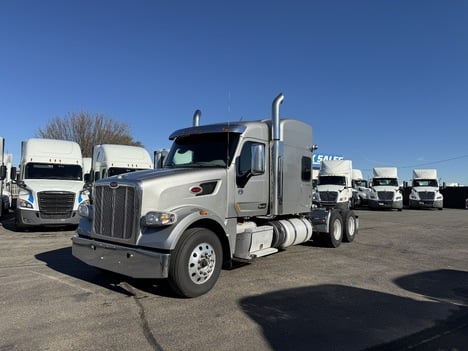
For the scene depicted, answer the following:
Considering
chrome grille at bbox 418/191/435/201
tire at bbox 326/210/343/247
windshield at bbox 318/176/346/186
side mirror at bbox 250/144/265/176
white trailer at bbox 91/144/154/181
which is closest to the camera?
side mirror at bbox 250/144/265/176

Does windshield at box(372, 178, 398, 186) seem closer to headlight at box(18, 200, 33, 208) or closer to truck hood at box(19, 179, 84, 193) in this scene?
truck hood at box(19, 179, 84, 193)

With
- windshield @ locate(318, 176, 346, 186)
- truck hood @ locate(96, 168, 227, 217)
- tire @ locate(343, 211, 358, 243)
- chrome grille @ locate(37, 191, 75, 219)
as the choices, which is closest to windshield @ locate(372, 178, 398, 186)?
windshield @ locate(318, 176, 346, 186)

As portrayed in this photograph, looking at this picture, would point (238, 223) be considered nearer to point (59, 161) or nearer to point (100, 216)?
point (100, 216)

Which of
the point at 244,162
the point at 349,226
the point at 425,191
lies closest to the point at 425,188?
the point at 425,191

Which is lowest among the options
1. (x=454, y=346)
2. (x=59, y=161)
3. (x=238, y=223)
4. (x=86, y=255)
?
(x=454, y=346)

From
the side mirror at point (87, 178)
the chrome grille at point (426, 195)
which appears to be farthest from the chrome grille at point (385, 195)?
the side mirror at point (87, 178)

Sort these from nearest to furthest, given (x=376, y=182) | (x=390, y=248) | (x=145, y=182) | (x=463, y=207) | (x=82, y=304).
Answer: (x=82, y=304), (x=145, y=182), (x=390, y=248), (x=376, y=182), (x=463, y=207)

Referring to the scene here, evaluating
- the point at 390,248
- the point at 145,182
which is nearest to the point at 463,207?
the point at 390,248

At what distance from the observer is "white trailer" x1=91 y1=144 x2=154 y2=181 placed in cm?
1544

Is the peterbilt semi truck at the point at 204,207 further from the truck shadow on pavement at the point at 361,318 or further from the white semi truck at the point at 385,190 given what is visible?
the white semi truck at the point at 385,190

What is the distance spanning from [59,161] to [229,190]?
30.3ft

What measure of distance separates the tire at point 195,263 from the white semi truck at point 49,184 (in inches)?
310

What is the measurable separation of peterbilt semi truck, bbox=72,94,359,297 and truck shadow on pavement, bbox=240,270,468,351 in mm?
1185

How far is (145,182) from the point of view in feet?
19.2
